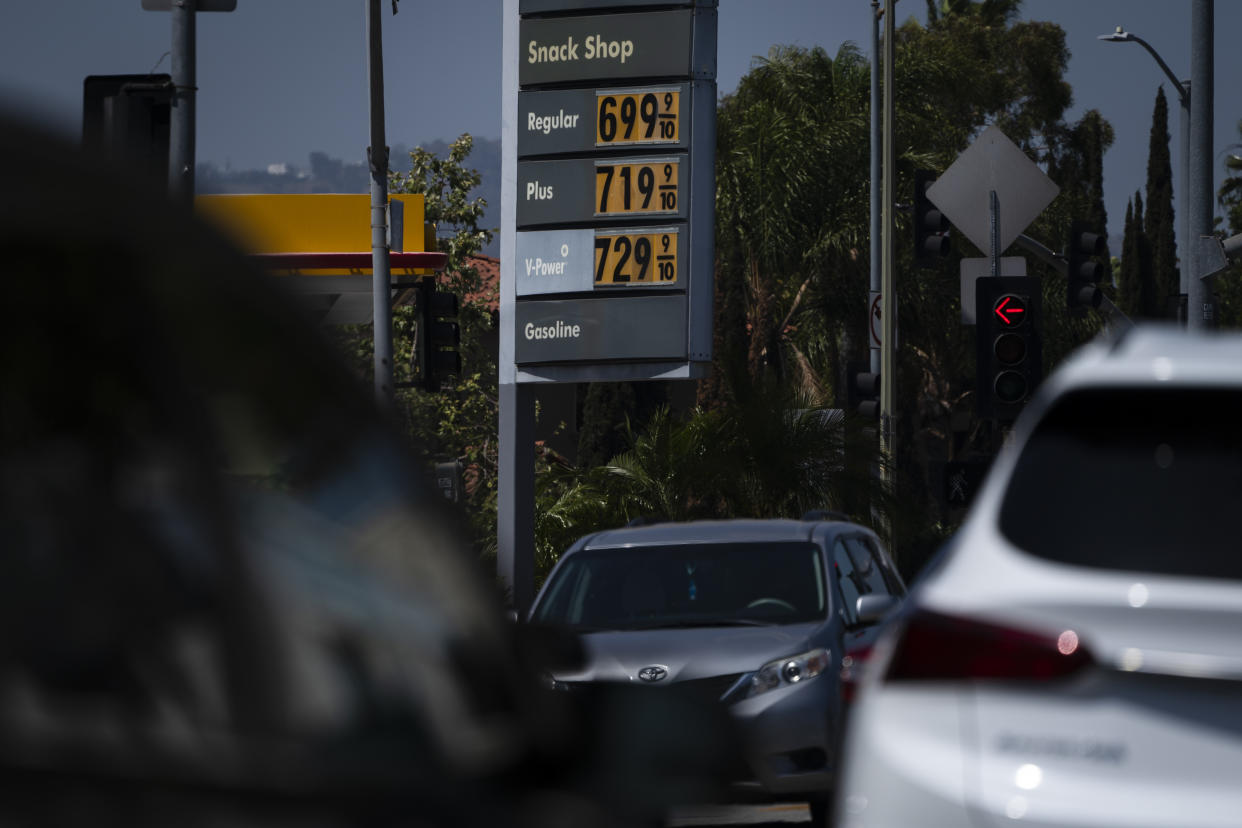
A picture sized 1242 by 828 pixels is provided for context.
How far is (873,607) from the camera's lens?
8.41m

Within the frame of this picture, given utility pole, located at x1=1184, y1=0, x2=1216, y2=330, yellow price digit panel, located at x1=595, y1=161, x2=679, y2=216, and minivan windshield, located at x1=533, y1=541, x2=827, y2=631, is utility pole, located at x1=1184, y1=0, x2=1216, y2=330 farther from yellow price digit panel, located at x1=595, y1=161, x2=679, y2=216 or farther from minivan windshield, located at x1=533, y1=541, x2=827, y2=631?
minivan windshield, located at x1=533, y1=541, x2=827, y2=631

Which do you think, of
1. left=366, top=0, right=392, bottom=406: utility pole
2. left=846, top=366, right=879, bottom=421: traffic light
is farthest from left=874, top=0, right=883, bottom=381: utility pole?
left=366, top=0, right=392, bottom=406: utility pole

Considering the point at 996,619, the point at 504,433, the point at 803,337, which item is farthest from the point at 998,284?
the point at 803,337

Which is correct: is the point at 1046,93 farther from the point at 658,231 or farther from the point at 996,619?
the point at 996,619

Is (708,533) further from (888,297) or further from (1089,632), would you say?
(888,297)

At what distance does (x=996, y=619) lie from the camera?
332 cm

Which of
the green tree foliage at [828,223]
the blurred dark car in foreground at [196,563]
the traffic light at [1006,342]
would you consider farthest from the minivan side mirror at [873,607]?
the green tree foliage at [828,223]

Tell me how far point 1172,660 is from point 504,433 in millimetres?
15939

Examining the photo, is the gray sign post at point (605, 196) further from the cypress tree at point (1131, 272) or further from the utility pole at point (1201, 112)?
the cypress tree at point (1131, 272)

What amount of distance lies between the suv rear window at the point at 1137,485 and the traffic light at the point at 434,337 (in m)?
15.1

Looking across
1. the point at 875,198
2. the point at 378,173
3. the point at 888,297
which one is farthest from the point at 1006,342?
the point at 875,198

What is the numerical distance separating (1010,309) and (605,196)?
5.28 metres

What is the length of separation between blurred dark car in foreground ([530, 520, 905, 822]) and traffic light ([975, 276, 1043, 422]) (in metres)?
5.76

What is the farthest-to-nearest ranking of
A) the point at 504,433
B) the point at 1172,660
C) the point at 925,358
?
the point at 925,358, the point at 504,433, the point at 1172,660
